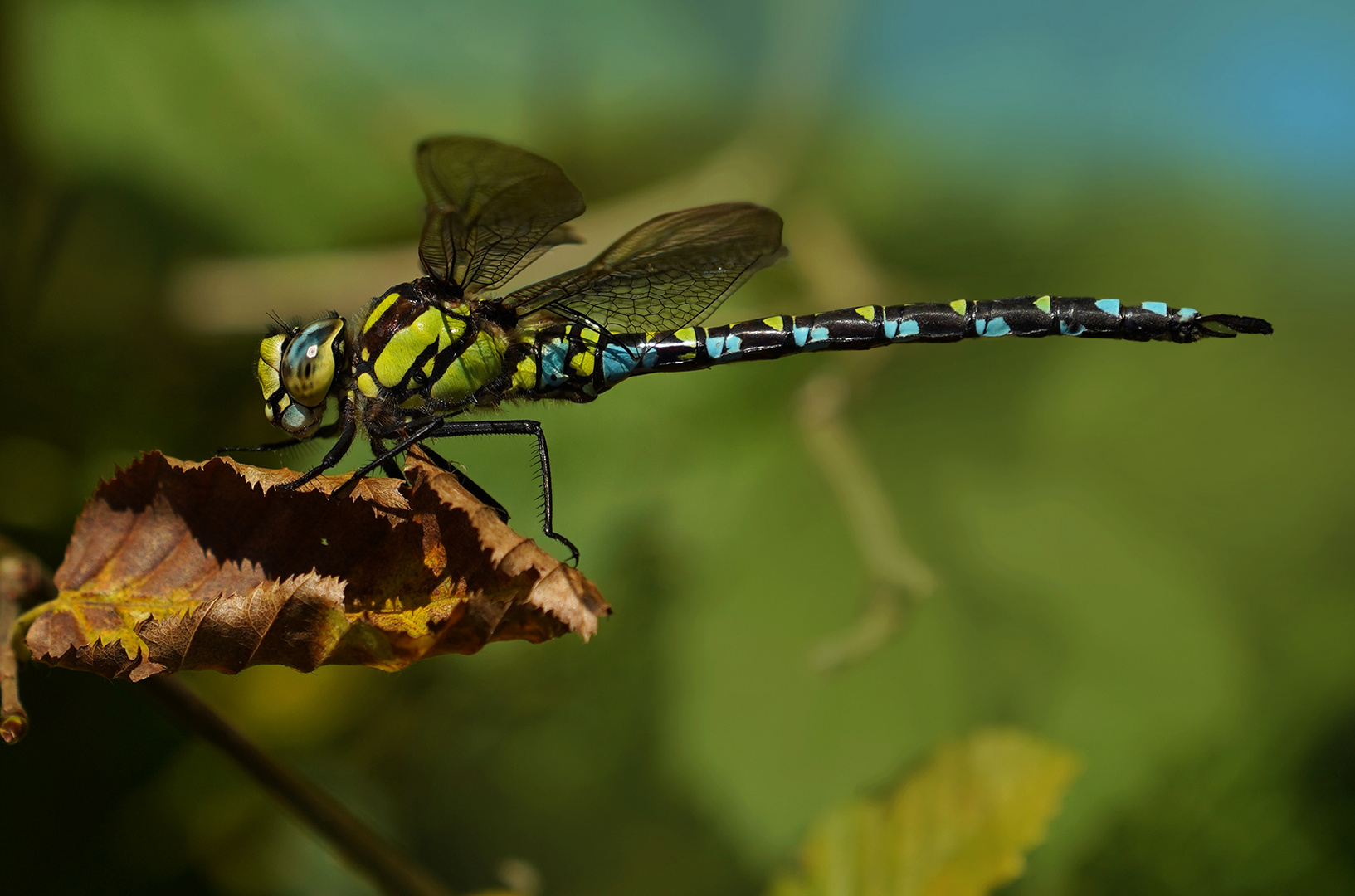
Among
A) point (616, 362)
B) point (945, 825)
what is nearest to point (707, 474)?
point (616, 362)

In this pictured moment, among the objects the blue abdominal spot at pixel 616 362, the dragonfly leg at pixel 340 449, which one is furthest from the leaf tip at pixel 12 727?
the blue abdominal spot at pixel 616 362

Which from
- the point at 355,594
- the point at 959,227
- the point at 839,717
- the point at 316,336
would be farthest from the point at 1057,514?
the point at 355,594

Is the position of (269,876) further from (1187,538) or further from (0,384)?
(1187,538)

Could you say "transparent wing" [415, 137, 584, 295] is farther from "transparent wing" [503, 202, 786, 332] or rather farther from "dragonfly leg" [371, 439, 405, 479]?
"dragonfly leg" [371, 439, 405, 479]

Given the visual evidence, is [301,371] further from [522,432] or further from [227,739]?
[227,739]

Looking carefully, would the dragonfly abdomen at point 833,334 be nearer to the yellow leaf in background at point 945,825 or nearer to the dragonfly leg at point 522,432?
the dragonfly leg at point 522,432

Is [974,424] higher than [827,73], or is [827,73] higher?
[827,73]
